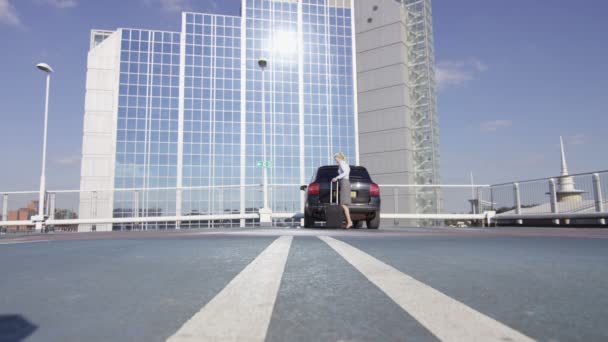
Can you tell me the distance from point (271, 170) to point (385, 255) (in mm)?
40867

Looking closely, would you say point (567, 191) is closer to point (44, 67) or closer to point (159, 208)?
point (159, 208)

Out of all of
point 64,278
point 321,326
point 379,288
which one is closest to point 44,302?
point 64,278

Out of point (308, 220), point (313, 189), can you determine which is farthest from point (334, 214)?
point (308, 220)

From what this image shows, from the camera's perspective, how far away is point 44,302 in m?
1.59

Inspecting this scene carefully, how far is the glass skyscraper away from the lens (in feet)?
135

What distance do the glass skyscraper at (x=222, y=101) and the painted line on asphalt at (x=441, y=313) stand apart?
3557 centimetres

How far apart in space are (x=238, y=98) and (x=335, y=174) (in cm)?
3634

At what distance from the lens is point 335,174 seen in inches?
399

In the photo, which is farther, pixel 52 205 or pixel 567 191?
pixel 52 205

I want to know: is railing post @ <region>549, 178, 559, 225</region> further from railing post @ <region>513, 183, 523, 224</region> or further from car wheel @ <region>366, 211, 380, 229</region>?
car wheel @ <region>366, 211, 380, 229</region>

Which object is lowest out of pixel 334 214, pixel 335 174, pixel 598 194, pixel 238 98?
pixel 334 214

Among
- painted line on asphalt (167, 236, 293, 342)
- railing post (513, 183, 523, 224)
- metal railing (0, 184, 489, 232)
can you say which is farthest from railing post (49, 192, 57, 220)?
railing post (513, 183, 523, 224)

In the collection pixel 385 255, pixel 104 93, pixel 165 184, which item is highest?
pixel 104 93

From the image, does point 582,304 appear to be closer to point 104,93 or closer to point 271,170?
point 271,170
